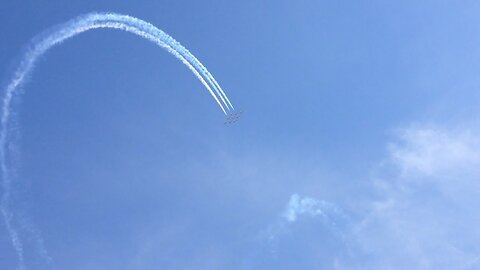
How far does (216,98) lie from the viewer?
175375 mm

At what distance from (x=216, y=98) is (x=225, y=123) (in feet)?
16.5

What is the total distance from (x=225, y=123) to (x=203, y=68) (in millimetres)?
11390

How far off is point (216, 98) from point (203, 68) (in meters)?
6.70

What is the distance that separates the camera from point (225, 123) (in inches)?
6905

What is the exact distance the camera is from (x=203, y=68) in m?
172
